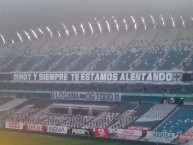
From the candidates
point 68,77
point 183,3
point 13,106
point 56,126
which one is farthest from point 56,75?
point 183,3

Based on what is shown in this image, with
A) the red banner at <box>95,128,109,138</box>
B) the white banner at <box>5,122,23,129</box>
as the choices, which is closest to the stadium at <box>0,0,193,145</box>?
the red banner at <box>95,128,109,138</box>

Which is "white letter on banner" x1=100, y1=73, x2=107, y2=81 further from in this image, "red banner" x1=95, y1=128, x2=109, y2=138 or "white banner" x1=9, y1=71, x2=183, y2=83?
"red banner" x1=95, y1=128, x2=109, y2=138

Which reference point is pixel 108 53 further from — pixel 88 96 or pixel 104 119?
pixel 104 119

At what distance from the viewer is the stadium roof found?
43594mm

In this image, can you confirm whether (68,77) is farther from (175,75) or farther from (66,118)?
(175,75)

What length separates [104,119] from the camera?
39.6 meters

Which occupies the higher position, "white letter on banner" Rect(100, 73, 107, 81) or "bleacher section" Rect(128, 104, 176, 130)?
"white letter on banner" Rect(100, 73, 107, 81)

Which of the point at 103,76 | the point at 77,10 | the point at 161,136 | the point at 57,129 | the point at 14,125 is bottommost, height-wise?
the point at 161,136

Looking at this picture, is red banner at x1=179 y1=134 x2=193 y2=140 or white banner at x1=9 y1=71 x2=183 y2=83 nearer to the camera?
red banner at x1=179 y1=134 x2=193 y2=140

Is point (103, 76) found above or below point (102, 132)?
above

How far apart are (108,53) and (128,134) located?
639 inches

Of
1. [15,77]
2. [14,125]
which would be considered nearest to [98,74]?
[14,125]

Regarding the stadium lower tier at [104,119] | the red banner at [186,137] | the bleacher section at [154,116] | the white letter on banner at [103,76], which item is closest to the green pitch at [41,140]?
the stadium lower tier at [104,119]

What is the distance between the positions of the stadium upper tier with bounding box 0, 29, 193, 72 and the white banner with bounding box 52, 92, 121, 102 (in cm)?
339
